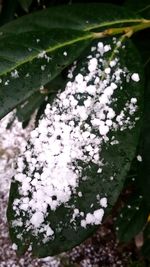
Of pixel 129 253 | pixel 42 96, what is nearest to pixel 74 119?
pixel 42 96

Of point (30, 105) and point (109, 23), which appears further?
point (30, 105)


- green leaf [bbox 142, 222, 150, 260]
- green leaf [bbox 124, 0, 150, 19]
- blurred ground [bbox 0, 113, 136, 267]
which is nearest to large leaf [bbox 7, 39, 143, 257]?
green leaf [bbox 124, 0, 150, 19]

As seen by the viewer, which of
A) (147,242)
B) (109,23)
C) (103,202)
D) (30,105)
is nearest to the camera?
(103,202)

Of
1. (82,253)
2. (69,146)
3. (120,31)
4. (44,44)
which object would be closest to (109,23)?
(120,31)

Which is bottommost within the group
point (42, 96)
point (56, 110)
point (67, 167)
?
point (67, 167)

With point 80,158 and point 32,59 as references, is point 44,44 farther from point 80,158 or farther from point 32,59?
point 80,158

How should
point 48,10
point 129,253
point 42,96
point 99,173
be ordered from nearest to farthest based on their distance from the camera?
point 99,173, point 48,10, point 42,96, point 129,253

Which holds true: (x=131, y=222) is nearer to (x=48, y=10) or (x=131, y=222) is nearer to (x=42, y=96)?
(x=42, y=96)
